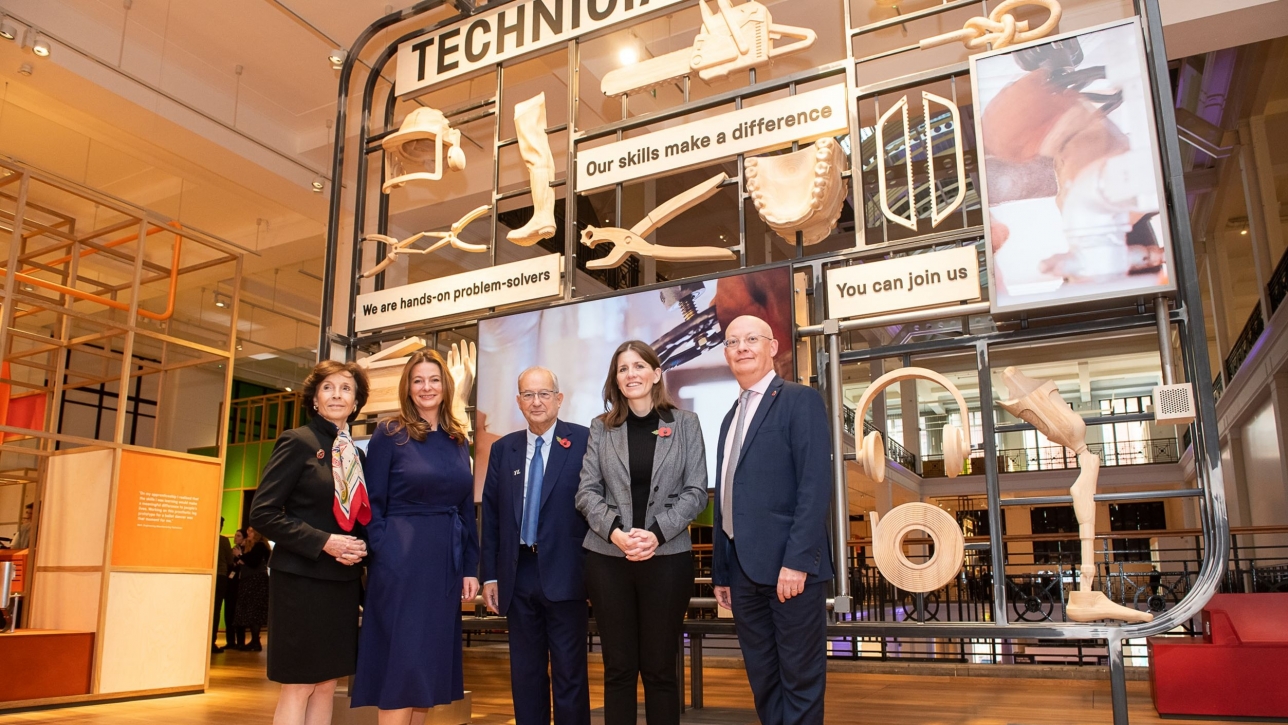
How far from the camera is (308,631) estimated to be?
109 inches

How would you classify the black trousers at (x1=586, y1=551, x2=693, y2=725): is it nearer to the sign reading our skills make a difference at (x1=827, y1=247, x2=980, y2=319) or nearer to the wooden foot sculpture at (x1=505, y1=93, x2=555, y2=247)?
the sign reading our skills make a difference at (x1=827, y1=247, x2=980, y2=319)

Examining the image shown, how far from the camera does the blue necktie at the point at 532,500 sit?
3.12 m

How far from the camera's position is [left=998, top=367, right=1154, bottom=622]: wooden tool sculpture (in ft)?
9.73

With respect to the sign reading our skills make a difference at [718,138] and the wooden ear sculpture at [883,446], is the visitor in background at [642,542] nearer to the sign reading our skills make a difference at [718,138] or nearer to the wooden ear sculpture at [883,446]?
the wooden ear sculpture at [883,446]

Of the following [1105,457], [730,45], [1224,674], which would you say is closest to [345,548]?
[730,45]

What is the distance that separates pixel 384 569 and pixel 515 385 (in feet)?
5.01

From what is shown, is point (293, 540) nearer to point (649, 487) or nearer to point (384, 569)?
point (384, 569)

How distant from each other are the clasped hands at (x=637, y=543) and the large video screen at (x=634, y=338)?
1127mm

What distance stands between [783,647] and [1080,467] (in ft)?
4.05

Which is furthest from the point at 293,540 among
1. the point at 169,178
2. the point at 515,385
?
the point at 169,178

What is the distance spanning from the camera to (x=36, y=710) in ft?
17.4

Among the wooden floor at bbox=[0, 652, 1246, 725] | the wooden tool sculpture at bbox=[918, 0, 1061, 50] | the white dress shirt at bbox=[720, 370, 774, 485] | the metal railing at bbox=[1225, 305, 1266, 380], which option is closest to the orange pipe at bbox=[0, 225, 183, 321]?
the wooden floor at bbox=[0, 652, 1246, 725]

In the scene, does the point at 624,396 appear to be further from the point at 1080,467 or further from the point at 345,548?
the point at 1080,467

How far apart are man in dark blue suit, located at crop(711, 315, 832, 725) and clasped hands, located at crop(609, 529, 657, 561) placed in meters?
0.25
